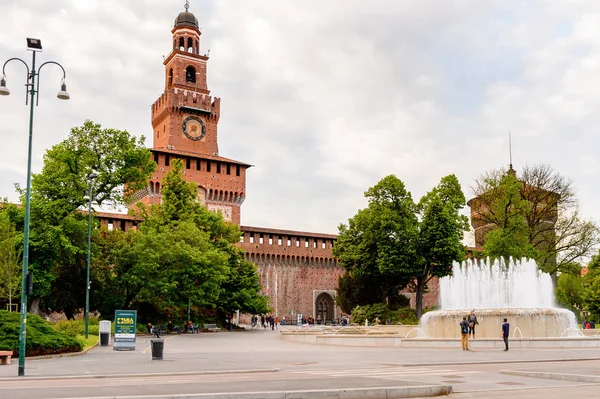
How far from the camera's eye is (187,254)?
143 ft

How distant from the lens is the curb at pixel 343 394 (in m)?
10.6

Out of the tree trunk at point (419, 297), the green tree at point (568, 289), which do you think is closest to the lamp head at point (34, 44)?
the tree trunk at point (419, 297)

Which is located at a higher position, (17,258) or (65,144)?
(65,144)

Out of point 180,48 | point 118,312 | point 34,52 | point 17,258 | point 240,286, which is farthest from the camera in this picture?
point 180,48

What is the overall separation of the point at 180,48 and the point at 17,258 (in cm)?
4738

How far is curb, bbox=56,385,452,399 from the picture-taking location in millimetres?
10594

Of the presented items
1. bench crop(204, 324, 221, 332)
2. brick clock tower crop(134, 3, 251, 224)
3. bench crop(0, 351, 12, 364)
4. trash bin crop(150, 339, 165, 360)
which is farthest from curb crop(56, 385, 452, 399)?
brick clock tower crop(134, 3, 251, 224)

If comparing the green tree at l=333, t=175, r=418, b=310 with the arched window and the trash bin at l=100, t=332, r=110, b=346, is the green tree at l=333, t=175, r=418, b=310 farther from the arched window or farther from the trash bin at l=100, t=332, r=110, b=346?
the arched window

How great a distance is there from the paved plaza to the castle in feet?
168

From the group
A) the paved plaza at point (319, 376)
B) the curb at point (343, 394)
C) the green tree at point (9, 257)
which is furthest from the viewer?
the green tree at point (9, 257)

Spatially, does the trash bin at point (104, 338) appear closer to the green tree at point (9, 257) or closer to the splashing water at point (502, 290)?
the green tree at point (9, 257)

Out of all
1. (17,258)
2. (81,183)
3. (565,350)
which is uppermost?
(81,183)

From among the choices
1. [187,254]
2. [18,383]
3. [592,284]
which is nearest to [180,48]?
[187,254]

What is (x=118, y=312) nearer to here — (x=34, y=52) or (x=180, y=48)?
(x=34, y=52)
